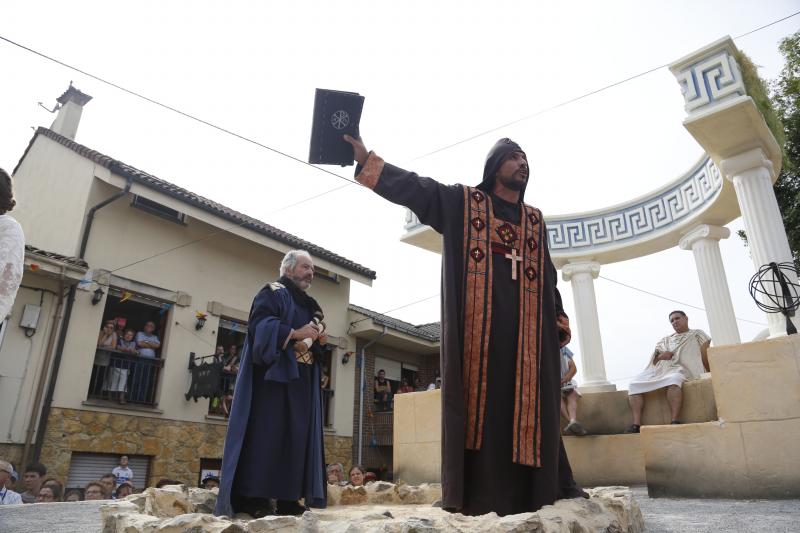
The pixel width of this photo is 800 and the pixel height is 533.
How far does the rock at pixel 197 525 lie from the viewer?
1991mm

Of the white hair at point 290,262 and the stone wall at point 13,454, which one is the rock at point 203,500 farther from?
the stone wall at point 13,454

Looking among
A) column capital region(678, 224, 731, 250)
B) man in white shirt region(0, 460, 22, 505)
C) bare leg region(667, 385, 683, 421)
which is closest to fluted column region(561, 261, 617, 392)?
column capital region(678, 224, 731, 250)

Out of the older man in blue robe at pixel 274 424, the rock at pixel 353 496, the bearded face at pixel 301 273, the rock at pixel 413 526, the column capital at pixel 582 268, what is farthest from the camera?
the column capital at pixel 582 268

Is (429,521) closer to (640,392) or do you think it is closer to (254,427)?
(254,427)

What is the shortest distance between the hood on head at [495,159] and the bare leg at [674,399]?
3200mm

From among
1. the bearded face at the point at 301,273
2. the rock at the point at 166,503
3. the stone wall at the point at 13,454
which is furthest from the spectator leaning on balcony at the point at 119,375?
the rock at the point at 166,503

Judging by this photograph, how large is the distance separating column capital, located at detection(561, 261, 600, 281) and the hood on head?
18.4ft

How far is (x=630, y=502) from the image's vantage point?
262 centimetres

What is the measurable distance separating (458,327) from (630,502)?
113 cm

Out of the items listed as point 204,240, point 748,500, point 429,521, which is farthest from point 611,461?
point 204,240

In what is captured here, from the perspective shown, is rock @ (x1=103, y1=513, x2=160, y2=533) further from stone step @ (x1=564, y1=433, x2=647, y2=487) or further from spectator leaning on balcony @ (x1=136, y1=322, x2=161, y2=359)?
spectator leaning on balcony @ (x1=136, y1=322, x2=161, y2=359)

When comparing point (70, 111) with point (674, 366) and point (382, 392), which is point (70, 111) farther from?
point (674, 366)

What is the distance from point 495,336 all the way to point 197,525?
1.54 m

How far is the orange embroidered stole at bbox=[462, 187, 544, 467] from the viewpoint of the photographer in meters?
2.62
